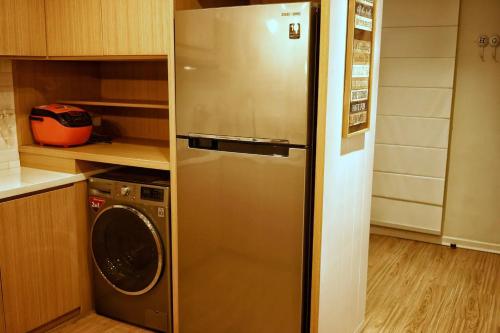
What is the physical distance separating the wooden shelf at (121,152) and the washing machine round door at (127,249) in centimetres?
28

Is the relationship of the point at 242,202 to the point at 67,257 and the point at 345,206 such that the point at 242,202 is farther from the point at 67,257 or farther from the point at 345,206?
the point at 67,257

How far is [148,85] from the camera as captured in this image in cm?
331

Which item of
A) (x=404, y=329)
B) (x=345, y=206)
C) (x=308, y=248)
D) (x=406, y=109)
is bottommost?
(x=404, y=329)

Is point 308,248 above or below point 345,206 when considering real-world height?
below

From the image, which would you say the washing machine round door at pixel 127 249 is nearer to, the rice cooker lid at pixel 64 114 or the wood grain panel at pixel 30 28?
the rice cooker lid at pixel 64 114

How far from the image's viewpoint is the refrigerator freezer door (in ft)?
6.64

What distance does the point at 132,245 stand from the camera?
2805mm

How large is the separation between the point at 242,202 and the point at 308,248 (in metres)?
0.37

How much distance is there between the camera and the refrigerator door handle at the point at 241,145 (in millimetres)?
2135

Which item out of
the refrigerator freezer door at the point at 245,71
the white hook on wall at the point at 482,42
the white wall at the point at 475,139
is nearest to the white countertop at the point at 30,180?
the refrigerator freezer door at the point at 245,71

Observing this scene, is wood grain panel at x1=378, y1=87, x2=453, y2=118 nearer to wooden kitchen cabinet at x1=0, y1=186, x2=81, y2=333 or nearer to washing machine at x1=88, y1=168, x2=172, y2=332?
washing machine at x1=88, y1=168, x2=172, y2=332

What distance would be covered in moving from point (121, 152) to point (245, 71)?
1.08m

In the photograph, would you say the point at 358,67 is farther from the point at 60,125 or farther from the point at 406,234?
the point at 406,234

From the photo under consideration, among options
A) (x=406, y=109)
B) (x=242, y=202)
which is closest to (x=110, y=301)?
(x=242, y=202)
